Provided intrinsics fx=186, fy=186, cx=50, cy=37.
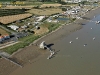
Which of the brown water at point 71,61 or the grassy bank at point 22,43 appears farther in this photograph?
the grassy bank at point 22,43

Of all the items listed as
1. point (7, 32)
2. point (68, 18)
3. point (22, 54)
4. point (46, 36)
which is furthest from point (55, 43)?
point (68, 18)

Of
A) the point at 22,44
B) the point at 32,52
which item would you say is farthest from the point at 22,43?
the point at 32,52

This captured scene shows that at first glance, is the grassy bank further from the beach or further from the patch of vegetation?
the beach

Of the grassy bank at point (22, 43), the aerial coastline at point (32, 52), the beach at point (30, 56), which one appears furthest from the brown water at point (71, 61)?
the grassy bank at point (22, 43)

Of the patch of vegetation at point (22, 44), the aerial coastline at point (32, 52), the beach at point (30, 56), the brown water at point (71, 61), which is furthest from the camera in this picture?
the patch of vegetation at point (22, 44)

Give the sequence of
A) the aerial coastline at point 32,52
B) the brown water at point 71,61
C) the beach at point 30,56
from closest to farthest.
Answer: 1. the brown water at point 71,61
2. the beach at point 30,56
3. the aerial coastline at point 32,52

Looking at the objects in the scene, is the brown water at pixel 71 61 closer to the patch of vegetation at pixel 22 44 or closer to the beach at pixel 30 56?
the beach at pixel 30 56

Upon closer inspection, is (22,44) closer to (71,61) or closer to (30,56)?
(30,56)

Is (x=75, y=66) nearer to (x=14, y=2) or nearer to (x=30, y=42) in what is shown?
(x=30, y=42)

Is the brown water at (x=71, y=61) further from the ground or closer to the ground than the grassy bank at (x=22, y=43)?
closer to the ground
